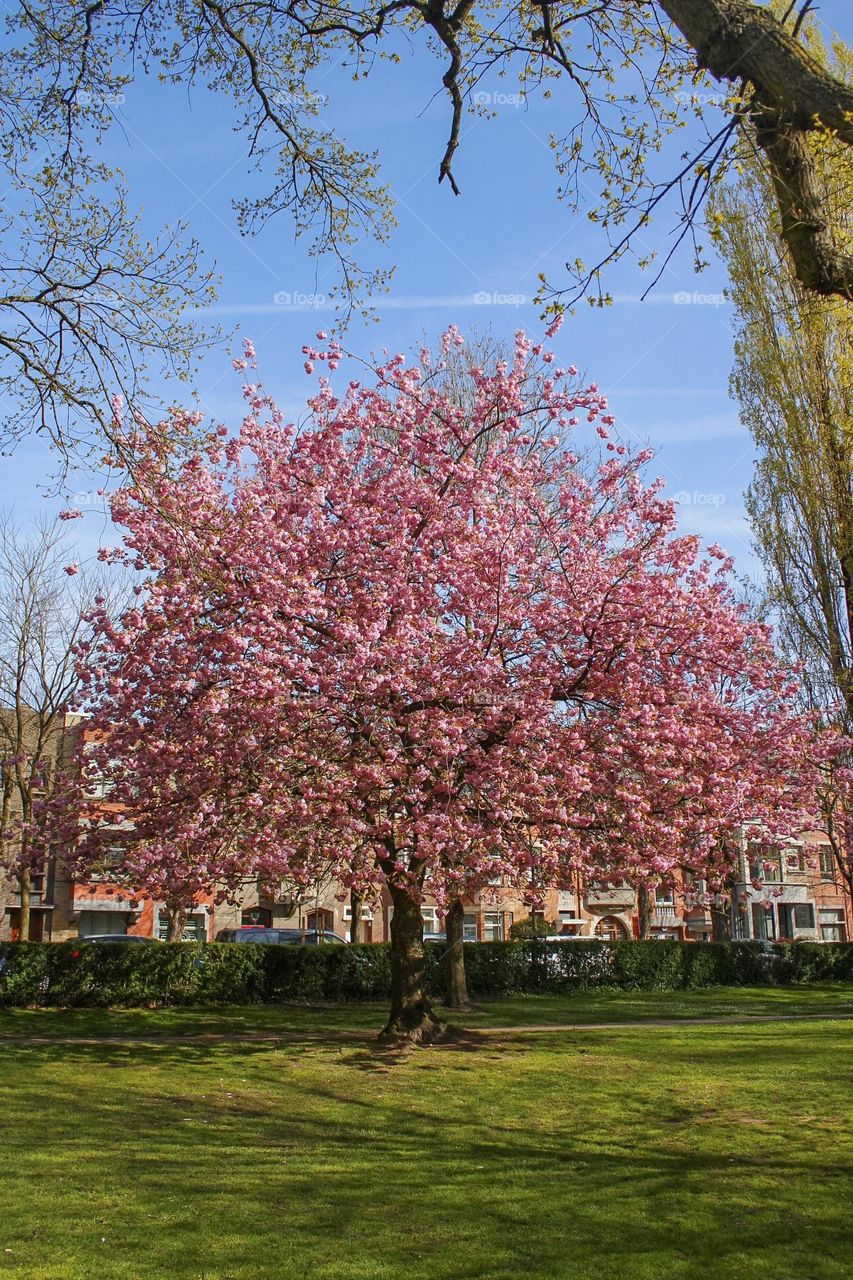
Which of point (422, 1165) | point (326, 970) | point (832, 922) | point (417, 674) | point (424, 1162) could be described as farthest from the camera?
point (832, 922)

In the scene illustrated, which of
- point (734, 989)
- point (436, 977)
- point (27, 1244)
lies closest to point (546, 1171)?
point (27, 1244)

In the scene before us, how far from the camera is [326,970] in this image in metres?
22.8

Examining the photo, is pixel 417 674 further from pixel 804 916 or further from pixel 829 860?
pixel 804 916

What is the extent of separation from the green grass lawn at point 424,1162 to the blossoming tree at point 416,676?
100 inches

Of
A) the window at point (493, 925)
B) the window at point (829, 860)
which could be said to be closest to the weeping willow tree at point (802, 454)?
the window at point (829, 860)

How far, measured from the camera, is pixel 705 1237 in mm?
6652

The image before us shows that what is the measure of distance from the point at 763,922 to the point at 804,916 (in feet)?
10.2

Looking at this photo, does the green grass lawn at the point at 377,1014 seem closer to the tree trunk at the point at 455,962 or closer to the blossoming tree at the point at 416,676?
the tree trunk at the point at 455,962

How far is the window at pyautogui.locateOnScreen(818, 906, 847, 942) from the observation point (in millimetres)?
58594

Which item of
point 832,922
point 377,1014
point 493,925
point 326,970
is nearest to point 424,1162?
point 377,1014

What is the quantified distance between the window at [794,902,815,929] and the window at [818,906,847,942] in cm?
63

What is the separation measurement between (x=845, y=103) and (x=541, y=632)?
960 cm

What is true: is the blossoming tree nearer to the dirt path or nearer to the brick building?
the dirt path

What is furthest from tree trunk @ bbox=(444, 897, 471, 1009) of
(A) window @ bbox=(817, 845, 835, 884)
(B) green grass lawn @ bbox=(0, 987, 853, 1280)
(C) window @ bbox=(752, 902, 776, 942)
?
(C) window @ bbox=(752, 902, 776, 942)
